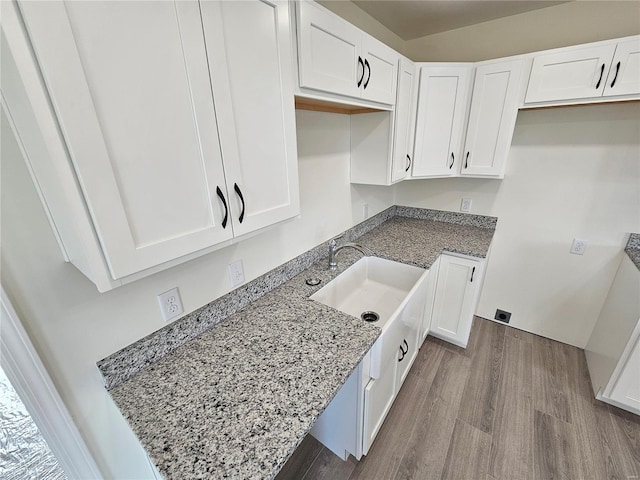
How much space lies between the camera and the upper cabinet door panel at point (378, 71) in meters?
1.23

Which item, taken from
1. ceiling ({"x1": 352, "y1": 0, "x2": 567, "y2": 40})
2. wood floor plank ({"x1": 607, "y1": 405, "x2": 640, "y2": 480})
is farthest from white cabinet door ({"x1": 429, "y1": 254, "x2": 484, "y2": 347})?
ceiling ({"x1": 352, "y1": 0, "x2": 567, "y2": 40})

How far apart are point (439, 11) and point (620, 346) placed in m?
2.33

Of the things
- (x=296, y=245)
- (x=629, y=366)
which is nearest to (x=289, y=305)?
(x=296, y=245)

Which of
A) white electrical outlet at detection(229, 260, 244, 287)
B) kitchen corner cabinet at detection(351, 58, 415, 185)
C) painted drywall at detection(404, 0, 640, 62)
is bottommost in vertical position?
white electrical outlet at detection(229, 260, 244, 287)

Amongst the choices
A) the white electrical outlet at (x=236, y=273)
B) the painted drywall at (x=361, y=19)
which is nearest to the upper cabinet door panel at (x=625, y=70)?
the painted drywall at (x=361, y=19)

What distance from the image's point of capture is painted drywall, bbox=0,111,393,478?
67 cm

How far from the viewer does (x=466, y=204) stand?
7.51ft

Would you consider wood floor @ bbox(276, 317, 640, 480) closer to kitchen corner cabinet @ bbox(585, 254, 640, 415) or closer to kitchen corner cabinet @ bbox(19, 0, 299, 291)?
kitchen corner cabinet @ bbox(585, 254, 640, 415)

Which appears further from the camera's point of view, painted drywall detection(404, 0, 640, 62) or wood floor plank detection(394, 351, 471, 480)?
painted drywall detection(404, 0, 640, 62)

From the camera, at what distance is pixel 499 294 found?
2.38m

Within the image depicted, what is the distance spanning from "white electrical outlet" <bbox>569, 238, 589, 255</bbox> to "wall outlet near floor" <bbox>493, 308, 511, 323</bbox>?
72 cm

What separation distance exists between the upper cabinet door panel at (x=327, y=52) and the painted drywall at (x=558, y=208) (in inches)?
59.4

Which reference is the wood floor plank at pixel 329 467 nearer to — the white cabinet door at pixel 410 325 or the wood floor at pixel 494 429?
the wood floor at pixel 494 429

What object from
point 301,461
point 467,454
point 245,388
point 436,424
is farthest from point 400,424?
point 245,388
